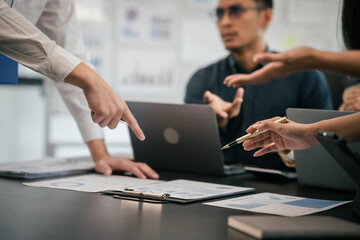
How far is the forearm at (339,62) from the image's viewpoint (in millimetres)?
1040

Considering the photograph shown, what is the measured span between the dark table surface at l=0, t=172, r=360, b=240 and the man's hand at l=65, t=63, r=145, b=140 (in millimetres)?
183

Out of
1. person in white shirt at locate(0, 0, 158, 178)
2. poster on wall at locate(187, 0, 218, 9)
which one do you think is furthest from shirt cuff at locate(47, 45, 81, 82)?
poster on wall at locate(187, 0, 218, 9)

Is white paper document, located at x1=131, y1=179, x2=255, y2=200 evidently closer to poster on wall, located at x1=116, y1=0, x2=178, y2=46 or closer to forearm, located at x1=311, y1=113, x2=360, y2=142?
forearm, located at x1=311, y1=113, x2=360, y2=142

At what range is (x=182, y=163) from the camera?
1.55 metres

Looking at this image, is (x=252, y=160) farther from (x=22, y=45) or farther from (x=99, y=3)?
(x=99, y=3)

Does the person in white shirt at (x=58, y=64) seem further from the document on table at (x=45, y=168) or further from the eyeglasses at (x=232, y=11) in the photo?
the eyeglasses at (x=232, y=11)

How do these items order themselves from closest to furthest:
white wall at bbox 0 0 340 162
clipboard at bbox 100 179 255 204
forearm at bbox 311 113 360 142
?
forearm at bbox 311 113 360 142
clipboard at bbox 100 179 255 204
white wall at bbox 0 0 340 162

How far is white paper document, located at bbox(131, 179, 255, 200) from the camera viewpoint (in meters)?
1.12

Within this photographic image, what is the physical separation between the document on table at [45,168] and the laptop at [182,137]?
223 mm

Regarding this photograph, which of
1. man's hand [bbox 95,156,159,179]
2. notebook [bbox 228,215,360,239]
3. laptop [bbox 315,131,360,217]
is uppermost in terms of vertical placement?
laptop [bbox 315,131,360,217]

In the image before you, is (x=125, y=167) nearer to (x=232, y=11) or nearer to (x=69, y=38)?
(x=69, y=38)

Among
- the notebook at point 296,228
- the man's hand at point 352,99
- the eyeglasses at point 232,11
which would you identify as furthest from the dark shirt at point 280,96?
the notebook at point 296,228

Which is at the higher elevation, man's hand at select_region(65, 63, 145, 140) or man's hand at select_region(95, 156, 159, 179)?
man's hand at select_region(65, 63, 145, 140)

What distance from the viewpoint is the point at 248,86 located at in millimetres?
2369
